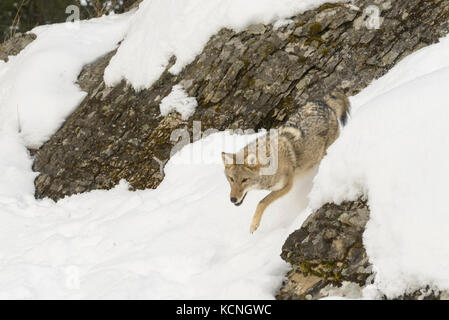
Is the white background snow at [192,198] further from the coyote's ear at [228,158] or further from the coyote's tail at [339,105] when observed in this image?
the coyote's ear at [228,158]

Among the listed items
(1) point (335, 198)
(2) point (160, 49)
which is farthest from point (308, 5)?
(1) point (335, 198)

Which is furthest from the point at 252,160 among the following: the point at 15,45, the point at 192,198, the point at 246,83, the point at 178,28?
the point at 15,45

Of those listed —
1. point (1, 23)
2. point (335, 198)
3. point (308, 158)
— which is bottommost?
point (1, 23)

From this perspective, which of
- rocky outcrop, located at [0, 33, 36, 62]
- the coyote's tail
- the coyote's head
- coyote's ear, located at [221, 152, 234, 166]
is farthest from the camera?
rocky outcrop, located at [0, 33, 36, 62]

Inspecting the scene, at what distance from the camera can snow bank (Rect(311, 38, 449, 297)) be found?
383cm

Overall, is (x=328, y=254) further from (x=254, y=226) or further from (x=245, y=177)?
(x=245, y=177)

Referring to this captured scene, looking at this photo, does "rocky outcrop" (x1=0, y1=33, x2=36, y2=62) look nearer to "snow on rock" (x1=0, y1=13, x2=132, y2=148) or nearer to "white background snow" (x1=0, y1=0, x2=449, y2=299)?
A: "snow on rock" (x1=0, y1=13, x2=132, y2=148)

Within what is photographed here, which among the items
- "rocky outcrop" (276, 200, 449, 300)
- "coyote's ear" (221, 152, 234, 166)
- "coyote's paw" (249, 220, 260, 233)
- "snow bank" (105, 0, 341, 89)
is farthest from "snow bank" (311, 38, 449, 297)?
"snow bank" (105, 0, 341, 89)

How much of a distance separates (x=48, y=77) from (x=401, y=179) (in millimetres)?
8417

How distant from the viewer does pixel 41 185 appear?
30.8ft

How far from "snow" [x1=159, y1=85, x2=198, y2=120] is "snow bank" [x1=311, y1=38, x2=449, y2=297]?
13.3ft

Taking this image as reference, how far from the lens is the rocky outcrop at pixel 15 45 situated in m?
12.7

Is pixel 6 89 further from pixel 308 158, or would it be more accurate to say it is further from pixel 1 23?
pixel 1 23

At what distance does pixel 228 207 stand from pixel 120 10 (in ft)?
35.9
